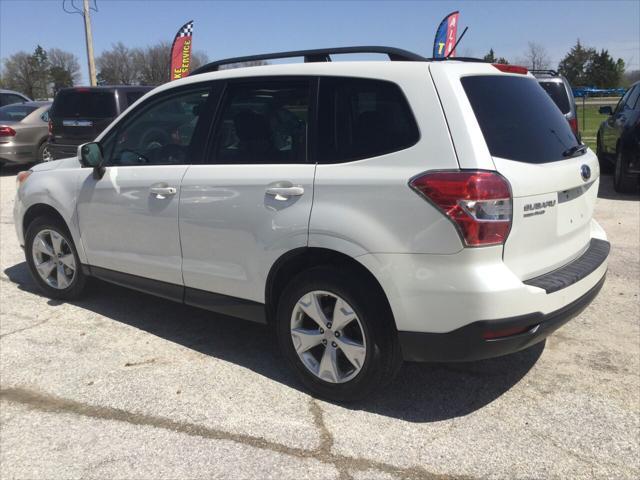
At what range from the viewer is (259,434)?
3.13 m

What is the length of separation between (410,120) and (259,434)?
1.80 meters

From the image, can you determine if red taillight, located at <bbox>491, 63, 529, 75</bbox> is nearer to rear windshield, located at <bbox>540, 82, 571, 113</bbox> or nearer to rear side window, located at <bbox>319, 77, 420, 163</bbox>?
rear side window, located at <bbox>319, 77, 420, 163</bbox>

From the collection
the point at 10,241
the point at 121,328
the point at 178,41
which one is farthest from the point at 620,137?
the point at 178,41

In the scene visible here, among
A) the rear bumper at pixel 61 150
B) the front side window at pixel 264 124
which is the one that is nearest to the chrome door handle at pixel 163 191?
the front side window at pixel 264 124

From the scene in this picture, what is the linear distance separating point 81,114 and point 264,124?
341 inches

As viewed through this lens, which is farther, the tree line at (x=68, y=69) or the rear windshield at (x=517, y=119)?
the tree line at (x=68, y=69)

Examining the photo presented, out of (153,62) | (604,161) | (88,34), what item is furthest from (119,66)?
(604,161)

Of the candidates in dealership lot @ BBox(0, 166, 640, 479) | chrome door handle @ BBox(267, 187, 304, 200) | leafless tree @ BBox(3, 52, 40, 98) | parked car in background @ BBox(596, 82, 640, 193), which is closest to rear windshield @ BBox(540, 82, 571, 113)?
parked car in background @ BBox(596, 82, 640, 193)

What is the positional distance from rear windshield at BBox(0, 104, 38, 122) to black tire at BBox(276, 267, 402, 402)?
41.4 ft

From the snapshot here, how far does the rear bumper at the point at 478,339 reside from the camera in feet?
9.37

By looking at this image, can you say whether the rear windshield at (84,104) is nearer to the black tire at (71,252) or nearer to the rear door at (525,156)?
the black tire at (71,252)

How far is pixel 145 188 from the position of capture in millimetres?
4145

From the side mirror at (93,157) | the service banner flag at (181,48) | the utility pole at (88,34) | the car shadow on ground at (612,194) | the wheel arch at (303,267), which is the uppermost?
the utility pole at (88,34)

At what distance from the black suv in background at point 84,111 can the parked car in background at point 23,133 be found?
1893mm
